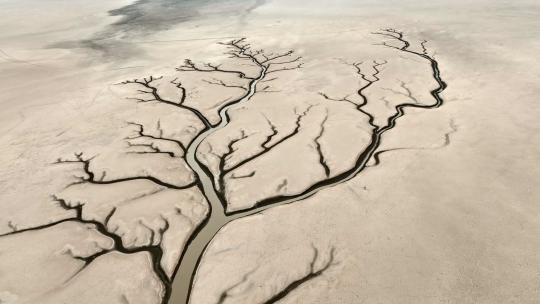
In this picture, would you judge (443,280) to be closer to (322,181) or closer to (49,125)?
(322,181)

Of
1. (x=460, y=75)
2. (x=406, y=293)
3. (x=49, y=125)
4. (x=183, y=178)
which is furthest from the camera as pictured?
(x=460, y=75)

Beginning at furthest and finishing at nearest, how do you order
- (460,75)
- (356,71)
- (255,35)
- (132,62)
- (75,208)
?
(255,35) < (132,62) < (356,71) < (460,75) < (75,208)

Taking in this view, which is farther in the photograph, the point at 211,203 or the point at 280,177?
the point at 280,177

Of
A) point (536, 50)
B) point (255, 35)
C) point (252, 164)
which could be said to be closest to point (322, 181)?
point (252, 164)

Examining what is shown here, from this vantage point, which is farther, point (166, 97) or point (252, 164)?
point (166, 97)

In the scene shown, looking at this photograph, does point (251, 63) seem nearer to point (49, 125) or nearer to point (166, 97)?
point (166, 97)

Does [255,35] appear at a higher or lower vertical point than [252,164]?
higher
